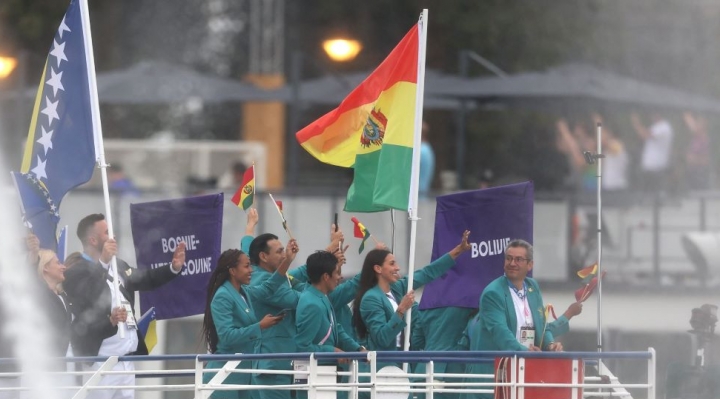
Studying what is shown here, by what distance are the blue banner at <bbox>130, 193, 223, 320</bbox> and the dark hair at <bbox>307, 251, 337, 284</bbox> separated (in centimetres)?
115

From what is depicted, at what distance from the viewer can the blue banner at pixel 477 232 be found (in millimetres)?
10203

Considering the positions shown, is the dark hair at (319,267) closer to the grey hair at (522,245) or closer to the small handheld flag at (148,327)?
the grey hair at (522,245)

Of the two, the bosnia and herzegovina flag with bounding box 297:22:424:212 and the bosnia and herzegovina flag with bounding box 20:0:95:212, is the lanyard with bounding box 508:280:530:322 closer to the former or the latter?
the bosnia and herzegovina flag with bounding box 297:22:424:212

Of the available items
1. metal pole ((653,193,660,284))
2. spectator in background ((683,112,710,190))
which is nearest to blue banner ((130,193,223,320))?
metal pole ((653,193,660,284))

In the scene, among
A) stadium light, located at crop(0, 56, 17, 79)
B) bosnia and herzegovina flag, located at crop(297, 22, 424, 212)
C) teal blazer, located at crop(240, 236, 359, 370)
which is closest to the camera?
teal blazer, located at crop(240, 236, 359, 370)

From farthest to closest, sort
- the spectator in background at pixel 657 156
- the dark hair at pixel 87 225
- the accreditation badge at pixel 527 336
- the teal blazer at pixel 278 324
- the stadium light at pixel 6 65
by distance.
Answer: the stadium light at pixel 6 65, the spectator in background at pixel 657 156, the dark hair at pixel 87 225, the teal blazer at pixel 278 324, the accreditation badge at pixel 527 336

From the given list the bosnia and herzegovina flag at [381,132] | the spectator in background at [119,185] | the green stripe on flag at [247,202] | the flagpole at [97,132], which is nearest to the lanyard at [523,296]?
the bosnia and herzegovina flag at [381,132]

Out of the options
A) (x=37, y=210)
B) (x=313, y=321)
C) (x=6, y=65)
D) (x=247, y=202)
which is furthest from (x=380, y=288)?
(x=6, y=65)

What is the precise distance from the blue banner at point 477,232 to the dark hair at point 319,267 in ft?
3.20

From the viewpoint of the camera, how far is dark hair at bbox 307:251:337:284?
972 centimetres

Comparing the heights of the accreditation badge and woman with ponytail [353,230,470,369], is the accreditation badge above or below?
below

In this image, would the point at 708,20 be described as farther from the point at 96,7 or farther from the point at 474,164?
the point at 96,7

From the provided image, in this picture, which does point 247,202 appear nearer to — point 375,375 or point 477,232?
point 477,232

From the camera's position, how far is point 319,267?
973cm
